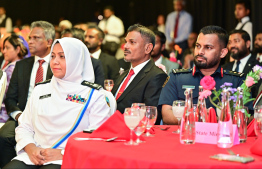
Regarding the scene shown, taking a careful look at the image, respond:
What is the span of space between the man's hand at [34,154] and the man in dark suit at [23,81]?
826 mm

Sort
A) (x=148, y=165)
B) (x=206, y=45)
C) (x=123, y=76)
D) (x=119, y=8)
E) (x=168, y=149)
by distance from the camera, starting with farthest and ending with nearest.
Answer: (x=119, y=8), (x=123, y=76), (x=206, y=45), (x=168, y=149), (x=148, y=165)

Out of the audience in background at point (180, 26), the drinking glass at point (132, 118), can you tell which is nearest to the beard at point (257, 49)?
the audience in background at point (180, 26)

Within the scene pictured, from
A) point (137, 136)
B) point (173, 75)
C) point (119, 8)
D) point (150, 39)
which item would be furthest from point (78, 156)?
point (119, 8)

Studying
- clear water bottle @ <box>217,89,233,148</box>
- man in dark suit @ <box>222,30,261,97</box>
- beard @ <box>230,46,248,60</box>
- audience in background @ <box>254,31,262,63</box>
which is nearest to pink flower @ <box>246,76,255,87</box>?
clear water bottle @ <box>217,89,233,148</box>

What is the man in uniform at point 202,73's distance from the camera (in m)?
3.71

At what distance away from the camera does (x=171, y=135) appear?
2799 millimetres

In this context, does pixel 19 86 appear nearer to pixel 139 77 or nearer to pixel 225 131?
pixel 139 77

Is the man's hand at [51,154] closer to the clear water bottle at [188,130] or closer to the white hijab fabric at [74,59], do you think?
the white hijab fabric at [74,59]

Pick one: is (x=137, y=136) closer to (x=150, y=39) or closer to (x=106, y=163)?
(x=106, y=163)

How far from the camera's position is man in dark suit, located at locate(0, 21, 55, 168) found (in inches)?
161

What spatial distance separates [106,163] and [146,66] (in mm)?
2440

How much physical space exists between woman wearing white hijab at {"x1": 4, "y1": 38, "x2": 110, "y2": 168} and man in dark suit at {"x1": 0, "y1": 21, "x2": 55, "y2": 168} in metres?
0.68

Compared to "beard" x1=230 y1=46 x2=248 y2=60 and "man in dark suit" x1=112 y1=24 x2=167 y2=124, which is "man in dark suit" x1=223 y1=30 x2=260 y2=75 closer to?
"beard" x1=230 y1=46 x2=248 y2=60

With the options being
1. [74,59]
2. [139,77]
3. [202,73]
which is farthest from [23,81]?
[202,73]
